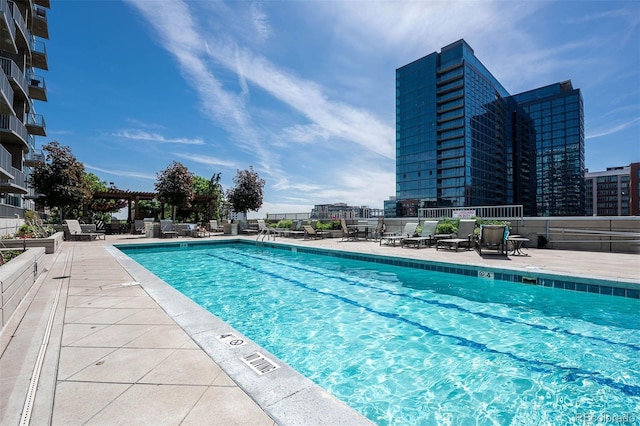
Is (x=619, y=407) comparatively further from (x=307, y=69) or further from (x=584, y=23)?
(x=584, y=23)

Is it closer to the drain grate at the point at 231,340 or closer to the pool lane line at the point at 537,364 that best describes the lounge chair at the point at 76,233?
the pool lane line at the point at 537,364

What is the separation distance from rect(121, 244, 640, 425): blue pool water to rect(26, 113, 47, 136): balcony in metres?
25.6

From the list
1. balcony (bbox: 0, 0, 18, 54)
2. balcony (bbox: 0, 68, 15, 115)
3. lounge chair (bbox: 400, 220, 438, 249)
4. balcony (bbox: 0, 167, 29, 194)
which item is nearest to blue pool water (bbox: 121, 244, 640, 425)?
lounge chair (bbox: 400, 220, 438, 249)

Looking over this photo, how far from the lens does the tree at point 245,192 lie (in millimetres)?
22094

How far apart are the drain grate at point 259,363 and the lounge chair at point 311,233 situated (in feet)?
42.3

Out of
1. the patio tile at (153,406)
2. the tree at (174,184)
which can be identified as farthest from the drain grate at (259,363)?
the tree at (174,184)

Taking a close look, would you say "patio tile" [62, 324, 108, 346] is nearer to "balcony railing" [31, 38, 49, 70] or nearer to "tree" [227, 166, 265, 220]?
"tree" [227, 166, 265, 220]

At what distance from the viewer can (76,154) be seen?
55.6 feet

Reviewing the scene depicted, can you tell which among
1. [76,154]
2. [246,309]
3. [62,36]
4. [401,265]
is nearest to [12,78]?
[62,36]

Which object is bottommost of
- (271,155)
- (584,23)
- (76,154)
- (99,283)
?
(99,283)

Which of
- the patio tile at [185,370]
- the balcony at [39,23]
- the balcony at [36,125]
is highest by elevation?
the balcony at [39,23]

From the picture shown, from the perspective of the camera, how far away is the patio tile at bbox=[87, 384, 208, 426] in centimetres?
160

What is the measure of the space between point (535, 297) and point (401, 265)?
3.39 meters

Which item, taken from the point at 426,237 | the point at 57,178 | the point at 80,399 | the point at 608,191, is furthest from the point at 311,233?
the point at 608,191
